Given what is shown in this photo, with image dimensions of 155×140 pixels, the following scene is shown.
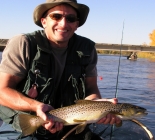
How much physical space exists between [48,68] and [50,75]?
0.09 meters

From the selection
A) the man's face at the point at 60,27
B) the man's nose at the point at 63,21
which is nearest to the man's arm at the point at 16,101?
the man's face at the point at 60,27

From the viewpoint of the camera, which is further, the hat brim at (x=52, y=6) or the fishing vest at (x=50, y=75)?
the hat brim at (x=52, y=6)

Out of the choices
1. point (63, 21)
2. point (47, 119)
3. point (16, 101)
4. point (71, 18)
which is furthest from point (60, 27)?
point (47, 119)

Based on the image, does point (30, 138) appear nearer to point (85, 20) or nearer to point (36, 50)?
point (36, 50)

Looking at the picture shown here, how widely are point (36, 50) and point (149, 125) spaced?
4.44 meters

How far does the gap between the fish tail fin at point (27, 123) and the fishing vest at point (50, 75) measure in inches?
11.2

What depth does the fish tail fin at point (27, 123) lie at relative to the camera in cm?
352

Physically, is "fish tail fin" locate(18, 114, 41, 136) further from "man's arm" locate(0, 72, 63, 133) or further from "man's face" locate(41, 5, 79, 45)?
"man's face" locate(41, 5, 79, 45)

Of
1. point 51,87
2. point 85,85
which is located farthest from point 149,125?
point 51,87

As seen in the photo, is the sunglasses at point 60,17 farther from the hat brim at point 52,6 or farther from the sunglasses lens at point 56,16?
the hat brim at point 52,6

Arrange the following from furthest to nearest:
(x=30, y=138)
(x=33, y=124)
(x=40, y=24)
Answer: (x=40, y=24) < (x=30, y=138) < (x=33, y=124)

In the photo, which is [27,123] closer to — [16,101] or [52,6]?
[16,101]

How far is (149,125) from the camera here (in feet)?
24.3

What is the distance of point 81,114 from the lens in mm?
3691
